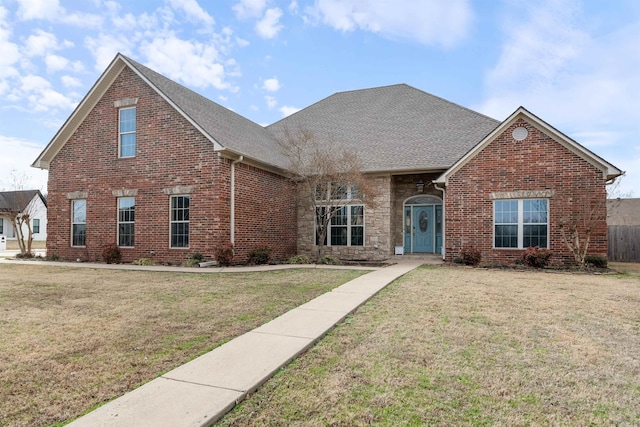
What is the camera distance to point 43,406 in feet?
9.77

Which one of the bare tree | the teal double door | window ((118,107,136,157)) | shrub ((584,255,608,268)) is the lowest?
shrub ((584,255,608,268))

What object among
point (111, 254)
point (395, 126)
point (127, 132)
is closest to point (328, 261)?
point (395, 126)

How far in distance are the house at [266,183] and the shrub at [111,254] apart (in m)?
0.30

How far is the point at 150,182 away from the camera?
46.6 feet

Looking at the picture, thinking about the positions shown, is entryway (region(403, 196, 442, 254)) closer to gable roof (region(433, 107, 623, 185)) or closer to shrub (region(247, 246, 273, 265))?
gable roof (region(433, 107, 623, 185))

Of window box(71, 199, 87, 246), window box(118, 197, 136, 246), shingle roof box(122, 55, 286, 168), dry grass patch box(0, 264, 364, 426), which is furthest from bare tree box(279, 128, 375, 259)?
window box(71, 199, 87, 246)

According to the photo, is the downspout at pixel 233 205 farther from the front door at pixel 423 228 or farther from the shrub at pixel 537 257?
the shrub at pixel 537 257

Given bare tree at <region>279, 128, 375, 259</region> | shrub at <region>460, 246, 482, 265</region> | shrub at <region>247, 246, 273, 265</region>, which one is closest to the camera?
shrub at <region>460, 246, 482, 265</region>

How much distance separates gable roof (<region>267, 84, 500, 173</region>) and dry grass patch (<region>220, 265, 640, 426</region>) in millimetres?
9539

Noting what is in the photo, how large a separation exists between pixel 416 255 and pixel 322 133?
7.60 meters

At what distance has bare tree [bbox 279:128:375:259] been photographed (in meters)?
13.7

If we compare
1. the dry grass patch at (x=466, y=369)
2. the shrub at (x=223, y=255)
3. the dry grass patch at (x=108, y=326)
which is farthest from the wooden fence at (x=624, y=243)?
the shrub at (x=223, y=255)

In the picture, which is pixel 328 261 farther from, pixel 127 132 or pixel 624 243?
pixel 624 243

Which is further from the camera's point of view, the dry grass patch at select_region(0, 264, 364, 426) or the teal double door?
the teal double door
